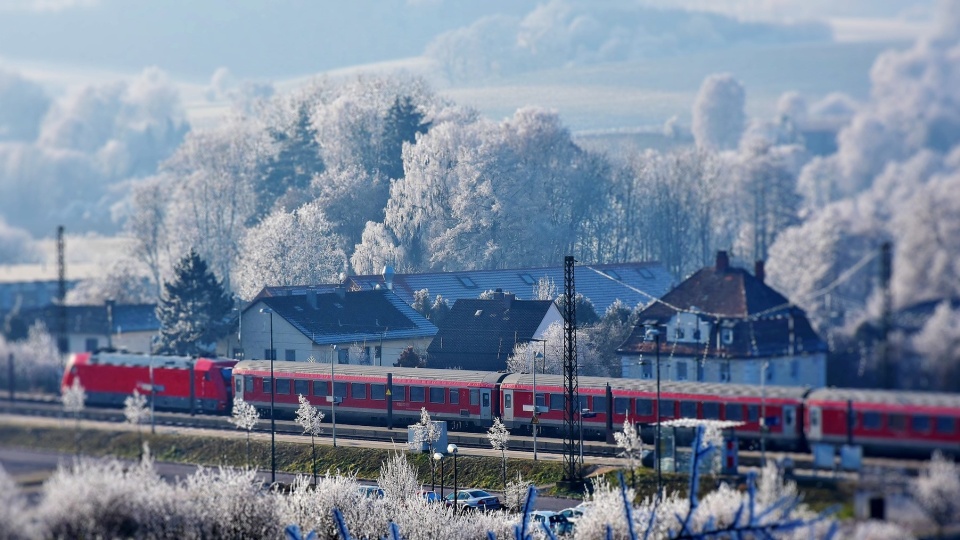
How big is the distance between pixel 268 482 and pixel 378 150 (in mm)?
6218

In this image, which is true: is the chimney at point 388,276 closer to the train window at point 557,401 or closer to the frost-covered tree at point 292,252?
the frost-covered tree at point 292,252

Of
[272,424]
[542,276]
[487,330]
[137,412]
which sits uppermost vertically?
[542,276]

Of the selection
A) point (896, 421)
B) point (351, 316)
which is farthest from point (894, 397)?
point (351, 316)

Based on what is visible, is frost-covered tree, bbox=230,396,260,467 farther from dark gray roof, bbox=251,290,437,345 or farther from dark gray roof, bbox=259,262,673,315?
dark gray roof, bbox=259,262,673,315

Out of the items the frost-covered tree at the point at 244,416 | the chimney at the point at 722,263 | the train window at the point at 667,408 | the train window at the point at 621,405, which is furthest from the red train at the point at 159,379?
the chimney at the point at 722,263

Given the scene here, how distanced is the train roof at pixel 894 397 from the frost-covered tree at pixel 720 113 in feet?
27.4

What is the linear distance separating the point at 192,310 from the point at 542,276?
21.6 ft

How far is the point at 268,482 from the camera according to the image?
21.9 m

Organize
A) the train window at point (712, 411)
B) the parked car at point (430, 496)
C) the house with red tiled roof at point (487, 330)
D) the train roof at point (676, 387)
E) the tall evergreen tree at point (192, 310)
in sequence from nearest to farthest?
1. the train roof at point (676, 387)
2. the train window at point (712, 411)
3. the parked car at point (430, 496)
4. the house with red tiled roof at point (487, 330)
5. the tall evergreen tree at point (192, 310)

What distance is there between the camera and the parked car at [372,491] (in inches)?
803

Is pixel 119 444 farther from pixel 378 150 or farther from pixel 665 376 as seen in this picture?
pixel 665 376

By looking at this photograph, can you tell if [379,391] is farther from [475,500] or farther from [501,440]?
[475,500]

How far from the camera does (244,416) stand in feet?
77.4

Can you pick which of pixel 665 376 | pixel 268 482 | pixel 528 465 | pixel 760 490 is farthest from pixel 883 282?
pixel 268 482
